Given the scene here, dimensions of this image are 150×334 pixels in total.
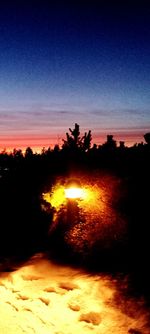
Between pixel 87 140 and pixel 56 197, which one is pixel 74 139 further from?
pixel 56 197

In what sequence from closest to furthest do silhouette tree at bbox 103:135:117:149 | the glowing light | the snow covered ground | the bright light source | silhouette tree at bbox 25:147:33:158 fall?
the snow covered ground → the bright light source → the glowing light → silhouette tree at bbox 103:135:117:149 → silhouette tree at bbox 25:147:33:158

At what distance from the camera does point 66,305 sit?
557 centimetres

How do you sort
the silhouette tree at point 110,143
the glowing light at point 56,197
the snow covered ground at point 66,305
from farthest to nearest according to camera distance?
the silhouette tree at point 110,143
the glowing light at point 56,197
the snow covered ground at point 66,305

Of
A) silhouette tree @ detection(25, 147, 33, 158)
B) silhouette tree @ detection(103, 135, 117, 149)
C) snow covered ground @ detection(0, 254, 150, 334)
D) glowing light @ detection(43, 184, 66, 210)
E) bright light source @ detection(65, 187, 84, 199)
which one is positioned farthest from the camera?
silhouette tree @ detection(25, 147, 33, 158)

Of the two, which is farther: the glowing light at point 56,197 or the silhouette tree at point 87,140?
the silhouette tree at point 87,140

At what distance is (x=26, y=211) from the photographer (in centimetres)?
1058

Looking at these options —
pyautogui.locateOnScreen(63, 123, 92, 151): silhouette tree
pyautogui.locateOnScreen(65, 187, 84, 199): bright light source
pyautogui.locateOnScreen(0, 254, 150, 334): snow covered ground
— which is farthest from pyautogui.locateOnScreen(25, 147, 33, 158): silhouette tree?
pyautogui.locateOnScreen(0, 254, 150, 334): snow covered ground

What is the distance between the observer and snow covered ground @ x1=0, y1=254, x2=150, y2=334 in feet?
16.1

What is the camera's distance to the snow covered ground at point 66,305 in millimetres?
4895

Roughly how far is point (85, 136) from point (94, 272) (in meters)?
8.90

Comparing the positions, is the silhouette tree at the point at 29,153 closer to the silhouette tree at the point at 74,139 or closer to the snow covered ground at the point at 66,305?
the silhouette tree at the point at 74,139

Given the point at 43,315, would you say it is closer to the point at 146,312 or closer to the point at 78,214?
the point at 146,312

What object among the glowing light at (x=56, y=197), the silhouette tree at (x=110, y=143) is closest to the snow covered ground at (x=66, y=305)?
the glowing light at (x=56, y=197)

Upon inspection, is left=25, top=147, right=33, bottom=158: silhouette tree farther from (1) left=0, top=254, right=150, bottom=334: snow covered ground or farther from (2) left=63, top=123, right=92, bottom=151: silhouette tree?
(1) left=0, top=254, right=150, bottom=334: snow covered ground
